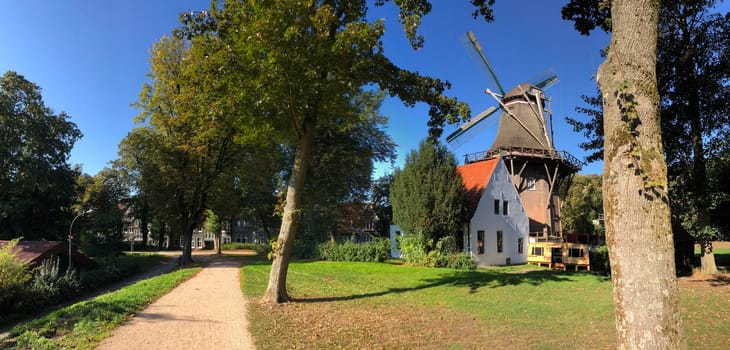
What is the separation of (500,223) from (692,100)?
14.2m

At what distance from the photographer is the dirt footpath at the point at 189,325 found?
7183mm

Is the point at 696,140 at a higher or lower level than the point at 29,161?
lower

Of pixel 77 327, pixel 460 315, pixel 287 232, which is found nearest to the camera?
pixel 77 327

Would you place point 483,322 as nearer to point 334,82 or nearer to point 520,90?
point 334,82

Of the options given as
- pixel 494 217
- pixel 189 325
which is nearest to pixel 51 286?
pixel 189 325

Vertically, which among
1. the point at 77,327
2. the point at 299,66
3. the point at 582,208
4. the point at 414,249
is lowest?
the point at 77,327

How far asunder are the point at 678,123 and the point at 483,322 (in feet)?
40.2

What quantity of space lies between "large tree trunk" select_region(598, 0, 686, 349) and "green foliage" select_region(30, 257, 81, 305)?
18205mm

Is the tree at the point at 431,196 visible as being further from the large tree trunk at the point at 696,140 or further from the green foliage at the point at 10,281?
the green foliage at the point at 10,281

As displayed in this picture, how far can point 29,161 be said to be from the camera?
3011cm

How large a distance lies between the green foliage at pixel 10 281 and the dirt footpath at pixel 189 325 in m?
5.70

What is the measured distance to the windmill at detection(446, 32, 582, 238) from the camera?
30938 mm

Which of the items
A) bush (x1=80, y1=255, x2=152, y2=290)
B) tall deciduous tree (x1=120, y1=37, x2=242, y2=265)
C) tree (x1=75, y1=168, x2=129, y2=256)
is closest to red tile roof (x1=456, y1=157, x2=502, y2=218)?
tall deciduous tree (x1=120, y1=37, x2=242, y2=265)

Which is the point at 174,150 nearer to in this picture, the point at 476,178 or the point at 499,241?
the point at 476,178
